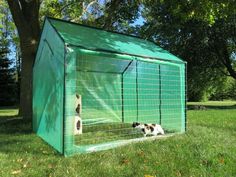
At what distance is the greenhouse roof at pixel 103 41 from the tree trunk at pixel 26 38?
350 cm

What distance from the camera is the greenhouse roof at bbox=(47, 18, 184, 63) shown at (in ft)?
24.7

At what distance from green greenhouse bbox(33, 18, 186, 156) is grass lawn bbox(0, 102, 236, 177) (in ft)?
1.42

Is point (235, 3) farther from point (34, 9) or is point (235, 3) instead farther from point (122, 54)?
point (34, 9)

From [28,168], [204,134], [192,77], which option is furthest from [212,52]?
[28,168]

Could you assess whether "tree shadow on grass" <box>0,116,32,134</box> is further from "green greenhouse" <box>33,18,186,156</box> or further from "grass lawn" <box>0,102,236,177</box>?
"grass lawn" <box>0,102,236,177</box>

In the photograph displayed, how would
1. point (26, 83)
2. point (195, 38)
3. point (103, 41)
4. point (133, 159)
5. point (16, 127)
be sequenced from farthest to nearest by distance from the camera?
point (195, 38) → point (26, 83) → point (16, 127) → point (103, 41) → point (133, 159)

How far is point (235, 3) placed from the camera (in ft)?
33.2

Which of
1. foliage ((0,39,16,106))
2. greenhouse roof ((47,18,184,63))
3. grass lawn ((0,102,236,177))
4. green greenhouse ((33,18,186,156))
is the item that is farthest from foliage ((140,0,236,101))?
grass lawn ((0,102,236,177))

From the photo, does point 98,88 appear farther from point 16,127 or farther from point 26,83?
point 26,83

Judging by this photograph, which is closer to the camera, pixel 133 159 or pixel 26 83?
pixel 133 159

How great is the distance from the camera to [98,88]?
10.8 meters

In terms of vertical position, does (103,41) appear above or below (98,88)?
above

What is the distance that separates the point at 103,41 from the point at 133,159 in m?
3.29

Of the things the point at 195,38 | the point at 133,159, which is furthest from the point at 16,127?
the point at 195,38
